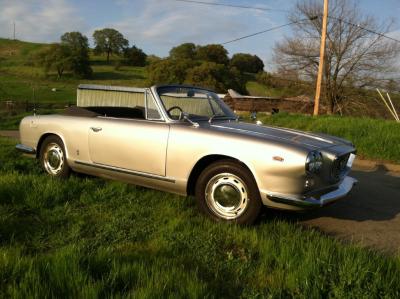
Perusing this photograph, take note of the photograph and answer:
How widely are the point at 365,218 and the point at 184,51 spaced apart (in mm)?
72126

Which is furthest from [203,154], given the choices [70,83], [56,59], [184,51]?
[184,51]

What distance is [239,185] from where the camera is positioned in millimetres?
4250

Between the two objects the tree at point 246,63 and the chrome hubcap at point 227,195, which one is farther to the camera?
the tree at point 246,63

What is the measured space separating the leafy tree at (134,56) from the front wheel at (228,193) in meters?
84.1

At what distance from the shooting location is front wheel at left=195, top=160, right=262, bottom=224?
13.8ft

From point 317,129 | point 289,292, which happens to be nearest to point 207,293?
point 289,292

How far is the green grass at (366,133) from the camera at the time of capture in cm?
1039

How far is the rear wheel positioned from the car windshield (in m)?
1.69

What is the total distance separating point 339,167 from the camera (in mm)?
4582

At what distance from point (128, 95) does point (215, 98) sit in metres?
1.43

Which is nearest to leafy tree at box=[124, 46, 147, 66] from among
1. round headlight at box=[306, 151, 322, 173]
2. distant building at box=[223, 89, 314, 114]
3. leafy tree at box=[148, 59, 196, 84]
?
leafy tree at box=[148, 59, 196, 84]

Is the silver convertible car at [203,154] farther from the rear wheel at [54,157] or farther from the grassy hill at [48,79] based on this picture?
the grassy hill at [48,79]

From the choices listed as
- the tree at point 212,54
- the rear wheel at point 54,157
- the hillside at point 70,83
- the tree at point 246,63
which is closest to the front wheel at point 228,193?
the rear wheel at point 54,157

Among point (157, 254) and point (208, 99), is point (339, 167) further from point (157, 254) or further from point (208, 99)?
point (157, 254)
